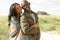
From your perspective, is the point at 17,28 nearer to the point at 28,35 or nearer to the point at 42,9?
the point at 28,35

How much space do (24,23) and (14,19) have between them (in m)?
0.20

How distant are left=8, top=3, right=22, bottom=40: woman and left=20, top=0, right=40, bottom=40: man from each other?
96mm

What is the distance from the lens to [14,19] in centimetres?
276

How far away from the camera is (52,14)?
4.09 meters

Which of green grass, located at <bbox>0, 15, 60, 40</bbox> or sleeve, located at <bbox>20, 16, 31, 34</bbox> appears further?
green grass, located at <bbox>0, 15, 60, 40</bbox>

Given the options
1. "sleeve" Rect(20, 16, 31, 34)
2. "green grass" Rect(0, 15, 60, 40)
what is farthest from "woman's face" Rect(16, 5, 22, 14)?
"green grass" Rect(0, 15, 60, 40)

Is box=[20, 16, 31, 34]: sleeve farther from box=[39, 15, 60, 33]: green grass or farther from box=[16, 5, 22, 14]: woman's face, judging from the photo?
box=[39, 15, 60, 33]: green grass

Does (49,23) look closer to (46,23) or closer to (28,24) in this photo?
(46,23)

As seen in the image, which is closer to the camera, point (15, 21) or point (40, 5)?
point (15, 21)

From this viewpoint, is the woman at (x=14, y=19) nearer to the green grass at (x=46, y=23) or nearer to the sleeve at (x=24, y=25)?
the sleeve at (x=24, y=25)

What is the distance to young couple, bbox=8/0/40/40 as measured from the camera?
103 inches

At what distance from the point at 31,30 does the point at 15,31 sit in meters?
0.20

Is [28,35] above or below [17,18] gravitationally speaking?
below

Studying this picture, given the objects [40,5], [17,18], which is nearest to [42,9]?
[40,5]
